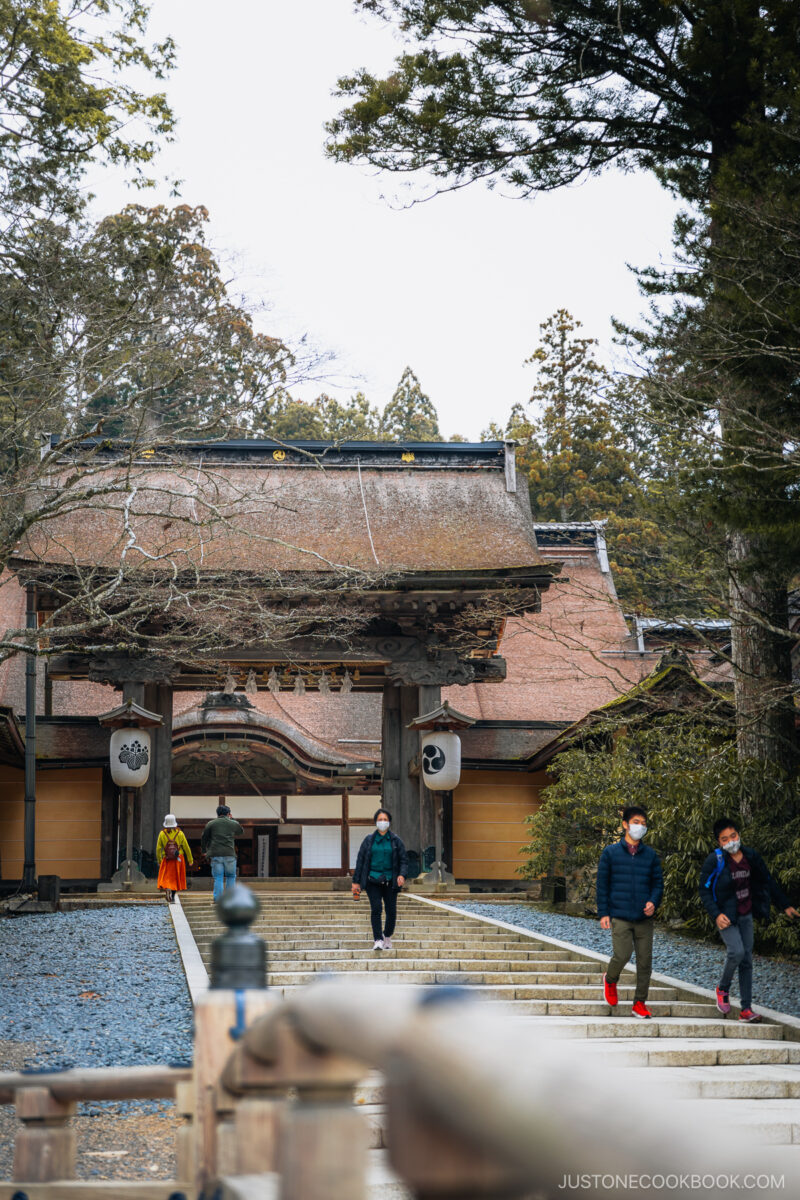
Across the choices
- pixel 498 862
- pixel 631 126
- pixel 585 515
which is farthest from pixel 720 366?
pixel 585 515

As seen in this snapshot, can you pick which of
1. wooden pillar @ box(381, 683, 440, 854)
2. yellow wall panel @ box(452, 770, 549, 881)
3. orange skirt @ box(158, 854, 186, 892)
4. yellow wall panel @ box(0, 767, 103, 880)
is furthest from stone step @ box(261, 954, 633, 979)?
yellow wall panel @ box(0, 767, 103, 880)

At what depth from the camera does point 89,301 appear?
10000 millimetres

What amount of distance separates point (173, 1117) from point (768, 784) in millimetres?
7746

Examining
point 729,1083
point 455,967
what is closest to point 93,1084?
point 729,1083

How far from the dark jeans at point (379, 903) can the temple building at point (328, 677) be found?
209 inches

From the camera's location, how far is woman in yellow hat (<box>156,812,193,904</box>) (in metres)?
15.2

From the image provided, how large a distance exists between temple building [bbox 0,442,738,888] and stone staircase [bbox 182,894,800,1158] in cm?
431

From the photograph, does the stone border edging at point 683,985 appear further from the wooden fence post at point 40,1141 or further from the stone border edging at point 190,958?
the wooden fence post at point 40,1141

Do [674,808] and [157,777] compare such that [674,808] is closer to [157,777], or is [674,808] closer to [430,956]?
[430,956]

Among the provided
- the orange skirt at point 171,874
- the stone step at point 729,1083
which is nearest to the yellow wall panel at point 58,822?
the orange skirt at point 171,874

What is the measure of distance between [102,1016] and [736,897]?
4.41 meters

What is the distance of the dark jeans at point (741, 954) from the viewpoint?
24.9ft

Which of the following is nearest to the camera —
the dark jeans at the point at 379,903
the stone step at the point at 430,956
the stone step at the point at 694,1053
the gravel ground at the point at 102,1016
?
the gravel ground at the point at 102,1016
